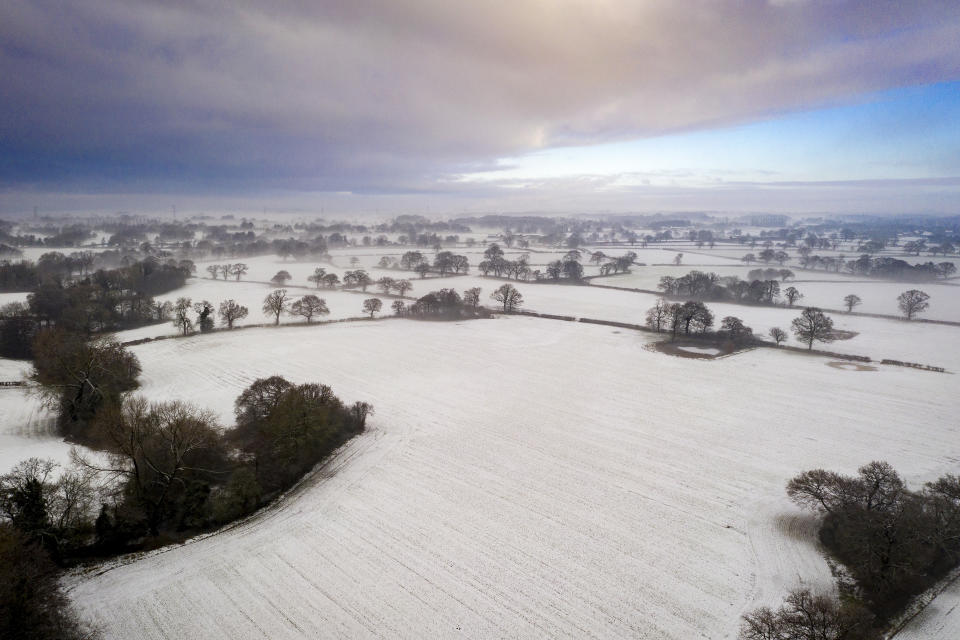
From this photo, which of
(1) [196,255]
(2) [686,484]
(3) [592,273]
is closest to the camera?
(2) [686,484]

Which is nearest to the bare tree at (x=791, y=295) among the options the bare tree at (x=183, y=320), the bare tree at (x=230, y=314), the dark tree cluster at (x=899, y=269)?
the dark tree cluster at (x=899, y=269)

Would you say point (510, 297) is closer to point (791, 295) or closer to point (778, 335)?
point (778, 335)

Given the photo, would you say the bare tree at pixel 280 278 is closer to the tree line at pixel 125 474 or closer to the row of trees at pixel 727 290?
the tree line at pixel 125 474

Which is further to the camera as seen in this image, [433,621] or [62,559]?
[62,559]

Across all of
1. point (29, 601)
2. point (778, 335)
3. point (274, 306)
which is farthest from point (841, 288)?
point (29, 601)

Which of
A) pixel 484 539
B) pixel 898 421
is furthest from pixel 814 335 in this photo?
pixel 484 539

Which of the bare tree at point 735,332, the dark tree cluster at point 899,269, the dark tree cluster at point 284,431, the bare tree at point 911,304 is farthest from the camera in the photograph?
the dark tree cluster at point 899,269

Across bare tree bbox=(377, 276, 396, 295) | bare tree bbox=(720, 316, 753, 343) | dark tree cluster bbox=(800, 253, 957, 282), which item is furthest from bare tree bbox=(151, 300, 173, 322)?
dark tree cluster bbox=(800, 253, 957, 282)

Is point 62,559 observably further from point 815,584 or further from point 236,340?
point 236,340
